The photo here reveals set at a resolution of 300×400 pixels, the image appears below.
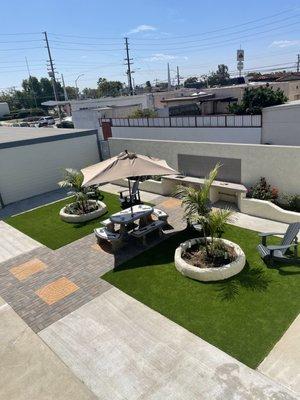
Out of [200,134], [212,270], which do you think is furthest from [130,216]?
[200,134]

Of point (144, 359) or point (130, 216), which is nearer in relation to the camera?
point (144, 359)

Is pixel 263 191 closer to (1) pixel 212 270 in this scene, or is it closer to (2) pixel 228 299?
(1) pixel 212 270

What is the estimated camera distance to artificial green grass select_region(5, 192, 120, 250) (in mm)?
11227

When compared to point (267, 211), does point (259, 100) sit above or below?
above

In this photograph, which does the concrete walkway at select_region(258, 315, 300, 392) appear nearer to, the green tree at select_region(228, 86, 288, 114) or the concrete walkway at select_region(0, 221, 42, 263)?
the concrete walkway at select_region(0, 221, 42, 263)

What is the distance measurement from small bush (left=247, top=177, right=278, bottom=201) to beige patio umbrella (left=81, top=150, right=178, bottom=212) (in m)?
4.08

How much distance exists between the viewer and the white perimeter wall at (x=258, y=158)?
37.2 ft

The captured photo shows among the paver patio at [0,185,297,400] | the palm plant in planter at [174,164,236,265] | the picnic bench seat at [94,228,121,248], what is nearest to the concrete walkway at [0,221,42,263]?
the paver patio at [0,185,297,400]

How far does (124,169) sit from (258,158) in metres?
5.77

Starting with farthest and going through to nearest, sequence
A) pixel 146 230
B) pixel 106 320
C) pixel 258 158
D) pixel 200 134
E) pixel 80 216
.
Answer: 1. pixel 200 134
2. pixel 80 216
3. pixel 258 158
4. pixel 146 230
5. pixel 106 320

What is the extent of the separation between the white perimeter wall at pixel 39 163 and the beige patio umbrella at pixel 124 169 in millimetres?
7098

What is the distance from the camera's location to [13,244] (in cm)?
1121

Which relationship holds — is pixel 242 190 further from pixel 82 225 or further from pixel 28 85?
pixel 28 85

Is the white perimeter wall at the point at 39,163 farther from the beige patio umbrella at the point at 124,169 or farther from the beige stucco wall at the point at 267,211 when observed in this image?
Answer: the beige stucco wall at the point at 267,211
